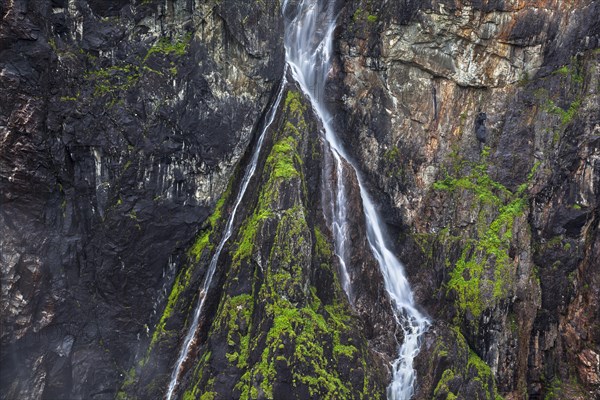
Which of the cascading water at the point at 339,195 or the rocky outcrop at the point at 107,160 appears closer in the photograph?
the rocky outcrop at the point at 107,160

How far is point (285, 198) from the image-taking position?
1575cm

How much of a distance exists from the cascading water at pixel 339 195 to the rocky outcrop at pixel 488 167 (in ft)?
1.64

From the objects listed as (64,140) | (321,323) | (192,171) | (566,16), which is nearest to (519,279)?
(321,323)

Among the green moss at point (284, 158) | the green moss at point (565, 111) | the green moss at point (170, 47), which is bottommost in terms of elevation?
the green moss at point (284, 158)

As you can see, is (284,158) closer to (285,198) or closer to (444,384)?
(285,198)

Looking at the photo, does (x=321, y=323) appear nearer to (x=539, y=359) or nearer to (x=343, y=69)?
(x=539, y=359)

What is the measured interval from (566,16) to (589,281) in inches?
359

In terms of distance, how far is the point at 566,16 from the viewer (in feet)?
58.9

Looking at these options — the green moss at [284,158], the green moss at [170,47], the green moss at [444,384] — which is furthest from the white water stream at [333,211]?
the green moss at [170,47]

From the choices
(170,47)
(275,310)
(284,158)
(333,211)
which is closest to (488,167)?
(333,211)

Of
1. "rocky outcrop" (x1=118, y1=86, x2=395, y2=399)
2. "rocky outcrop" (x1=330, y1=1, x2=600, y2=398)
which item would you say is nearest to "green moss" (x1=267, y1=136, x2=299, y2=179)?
"rocky outcrop" (x1=118, y1=86, x2=395, y2=399)

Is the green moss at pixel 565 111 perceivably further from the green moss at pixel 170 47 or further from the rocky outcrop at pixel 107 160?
the green moss at pixel 170 47

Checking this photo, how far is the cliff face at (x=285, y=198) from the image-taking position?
1514cm

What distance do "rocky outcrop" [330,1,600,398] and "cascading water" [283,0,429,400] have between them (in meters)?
0.50
